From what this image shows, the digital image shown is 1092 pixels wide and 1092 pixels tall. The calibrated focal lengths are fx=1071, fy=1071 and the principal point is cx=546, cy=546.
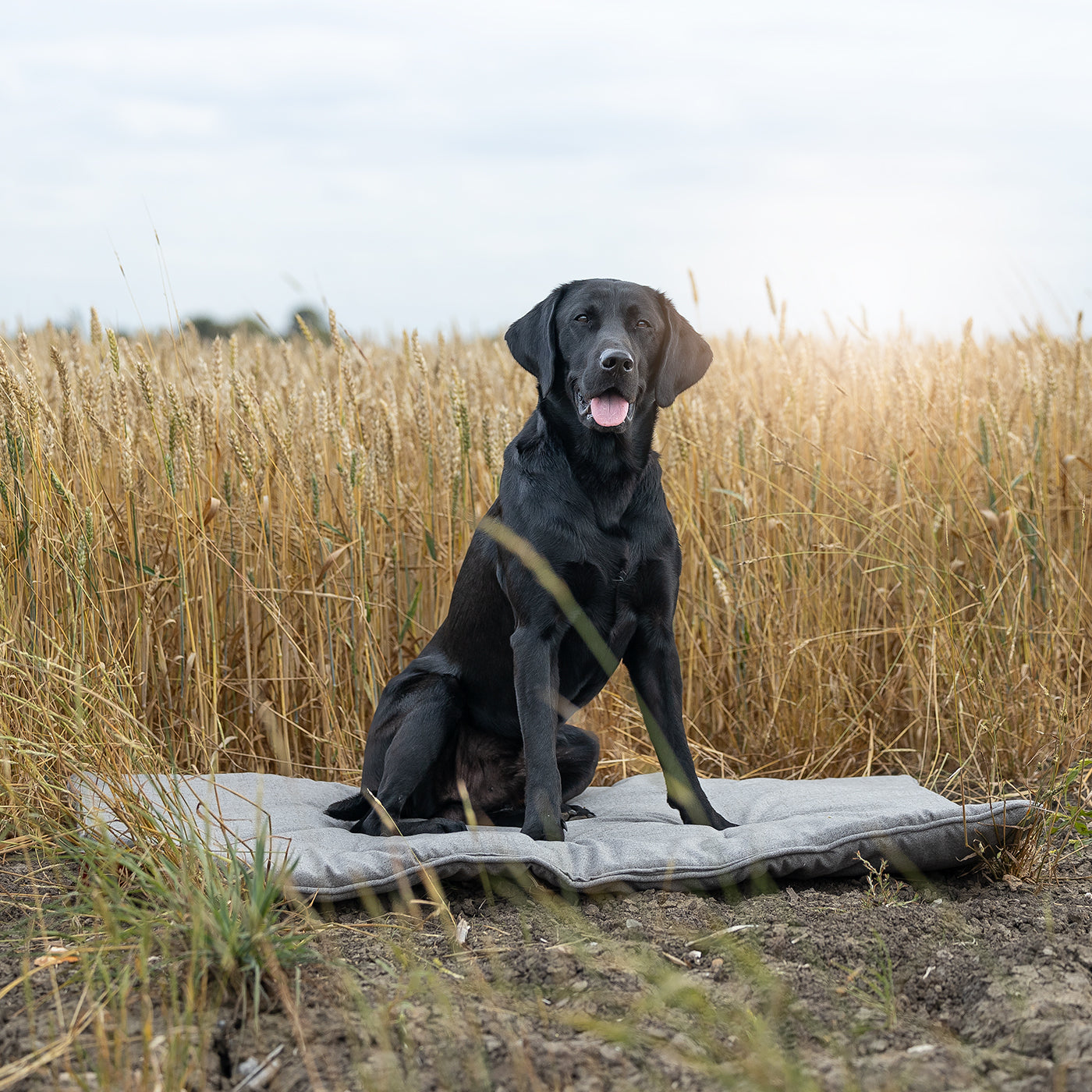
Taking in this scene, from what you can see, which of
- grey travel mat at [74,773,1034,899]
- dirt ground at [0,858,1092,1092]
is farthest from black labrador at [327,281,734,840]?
dirt ground at [0,858,1092,1092]

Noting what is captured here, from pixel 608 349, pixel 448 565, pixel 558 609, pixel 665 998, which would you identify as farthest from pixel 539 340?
pixel 665 998

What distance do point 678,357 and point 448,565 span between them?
110 cm

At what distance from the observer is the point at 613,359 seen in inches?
99.0

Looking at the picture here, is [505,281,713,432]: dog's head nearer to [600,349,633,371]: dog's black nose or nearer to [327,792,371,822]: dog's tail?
[600,349,633,371]: dog's black nose

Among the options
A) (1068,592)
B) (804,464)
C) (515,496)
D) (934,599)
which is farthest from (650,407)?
(1068,592)

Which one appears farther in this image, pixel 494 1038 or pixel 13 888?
pixel 13 888

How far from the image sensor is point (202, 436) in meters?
3.38

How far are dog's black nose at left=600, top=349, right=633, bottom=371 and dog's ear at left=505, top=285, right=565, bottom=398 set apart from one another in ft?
0.75

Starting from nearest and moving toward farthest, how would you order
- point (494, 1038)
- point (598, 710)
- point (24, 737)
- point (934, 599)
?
point (494, 1038) < point (24, 737) < point (934, 599) < point (598, 710)

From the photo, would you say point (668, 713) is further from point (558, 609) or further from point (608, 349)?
point (608, 349)

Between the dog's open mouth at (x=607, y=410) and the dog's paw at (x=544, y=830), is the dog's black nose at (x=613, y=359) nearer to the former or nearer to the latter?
the dog's open mouth at (x=607, y=410)

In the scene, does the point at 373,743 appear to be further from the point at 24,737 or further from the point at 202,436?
the point at 202,436

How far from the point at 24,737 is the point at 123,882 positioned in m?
0.55

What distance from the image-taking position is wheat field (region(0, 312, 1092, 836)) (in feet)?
10.3
